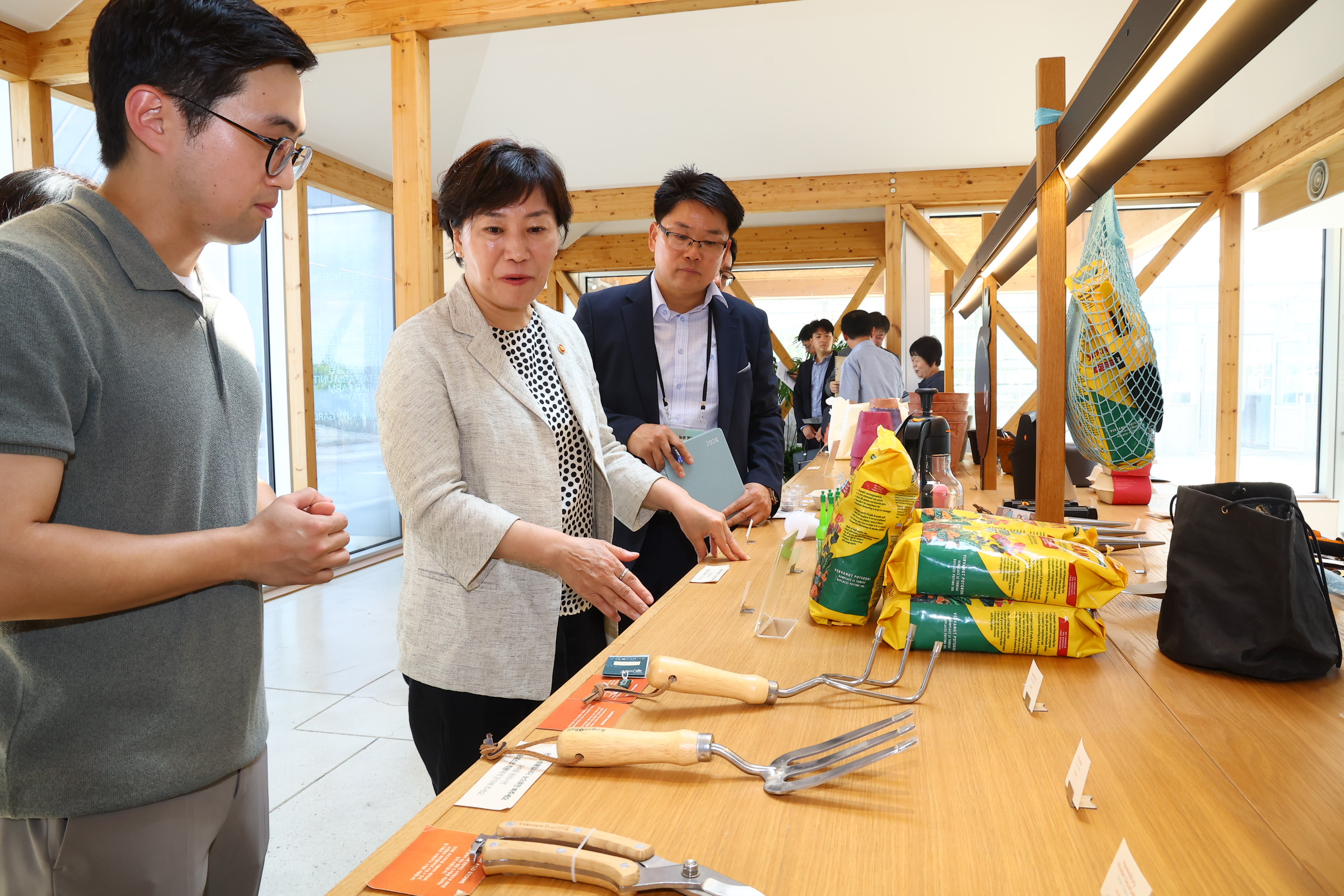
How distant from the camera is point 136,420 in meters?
0.97

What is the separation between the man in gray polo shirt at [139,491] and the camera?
0.88 m

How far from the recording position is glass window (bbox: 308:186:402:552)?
6535mm

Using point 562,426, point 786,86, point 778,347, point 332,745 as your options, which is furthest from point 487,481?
point 778,347

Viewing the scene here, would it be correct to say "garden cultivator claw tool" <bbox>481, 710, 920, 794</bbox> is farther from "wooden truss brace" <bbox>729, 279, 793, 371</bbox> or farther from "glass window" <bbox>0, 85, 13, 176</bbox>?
"wooden truss brace" <bbox>729, 279, 793, 371</bbox>

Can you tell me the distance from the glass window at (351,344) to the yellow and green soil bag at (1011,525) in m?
5.89

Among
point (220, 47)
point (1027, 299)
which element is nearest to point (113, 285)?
point (220, 47)

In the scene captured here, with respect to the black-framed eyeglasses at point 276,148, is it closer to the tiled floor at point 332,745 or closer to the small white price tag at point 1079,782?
the small white price tag at point 1079,782

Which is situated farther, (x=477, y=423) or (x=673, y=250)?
(x=673, y=250)

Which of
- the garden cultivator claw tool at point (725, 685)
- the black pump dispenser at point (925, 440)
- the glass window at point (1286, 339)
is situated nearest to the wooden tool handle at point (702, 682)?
the garden cultivator claw tool at point (725, 685)

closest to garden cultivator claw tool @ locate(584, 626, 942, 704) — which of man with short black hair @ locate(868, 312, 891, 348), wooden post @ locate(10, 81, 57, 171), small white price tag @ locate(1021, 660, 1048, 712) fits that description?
small white price tag @ locate(1021, 660, 1048, 712)

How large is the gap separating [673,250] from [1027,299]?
26.4 feet

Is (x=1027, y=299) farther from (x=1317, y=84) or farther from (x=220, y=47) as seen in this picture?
(x=220, y=47)

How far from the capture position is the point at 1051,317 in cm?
192

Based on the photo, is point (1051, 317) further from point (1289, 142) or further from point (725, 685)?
point (1289, 142)
